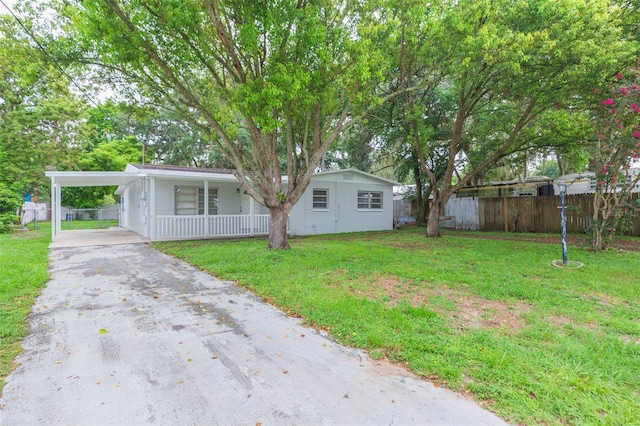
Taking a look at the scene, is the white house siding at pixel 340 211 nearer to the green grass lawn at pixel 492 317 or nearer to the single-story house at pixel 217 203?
the single-story house at pixel 217 203

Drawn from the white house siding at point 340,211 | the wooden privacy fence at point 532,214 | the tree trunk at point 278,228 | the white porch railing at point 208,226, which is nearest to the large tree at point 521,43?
the wooden privacy fence at point 532,214

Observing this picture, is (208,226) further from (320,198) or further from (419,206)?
(419,206)

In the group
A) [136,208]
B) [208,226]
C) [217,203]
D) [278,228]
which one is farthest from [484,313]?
[136,208]

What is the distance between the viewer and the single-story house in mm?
11320

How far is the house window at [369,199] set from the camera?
15516mm

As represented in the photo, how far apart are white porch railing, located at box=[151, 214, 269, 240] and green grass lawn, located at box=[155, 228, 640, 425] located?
4.38 m

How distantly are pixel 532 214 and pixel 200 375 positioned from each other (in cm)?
1481

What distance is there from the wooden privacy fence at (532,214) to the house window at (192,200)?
12128mm

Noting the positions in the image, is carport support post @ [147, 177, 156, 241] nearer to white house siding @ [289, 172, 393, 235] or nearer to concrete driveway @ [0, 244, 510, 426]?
white house siding @ [289, 172, 393, 235]

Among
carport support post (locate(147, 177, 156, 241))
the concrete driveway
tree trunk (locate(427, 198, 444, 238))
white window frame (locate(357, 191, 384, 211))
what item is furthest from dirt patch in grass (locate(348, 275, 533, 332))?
white window frame (locate(357, 191, 384, 211))

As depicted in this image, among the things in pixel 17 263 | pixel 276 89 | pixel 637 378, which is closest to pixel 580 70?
pixel 276 89

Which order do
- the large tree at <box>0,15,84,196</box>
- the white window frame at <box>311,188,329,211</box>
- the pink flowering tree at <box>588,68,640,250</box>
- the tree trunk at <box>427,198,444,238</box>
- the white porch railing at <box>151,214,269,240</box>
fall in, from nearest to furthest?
1. the pink flowering tree at <box>588,68,640,250</box>
2. the white porch railing at <box>151,214,269,240</box>
3. the tree trunk at <box>427,198,444,238</box>
4. the white window frame at <box>311,188,329,211</box>
5. the large tree at <box>0,15,84,196</box>

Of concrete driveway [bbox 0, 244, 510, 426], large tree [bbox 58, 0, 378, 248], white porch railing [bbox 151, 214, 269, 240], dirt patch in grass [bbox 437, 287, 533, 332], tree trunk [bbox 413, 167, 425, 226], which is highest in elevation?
large tree [bbox 58, 0, 378, 248]

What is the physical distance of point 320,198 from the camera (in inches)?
556
